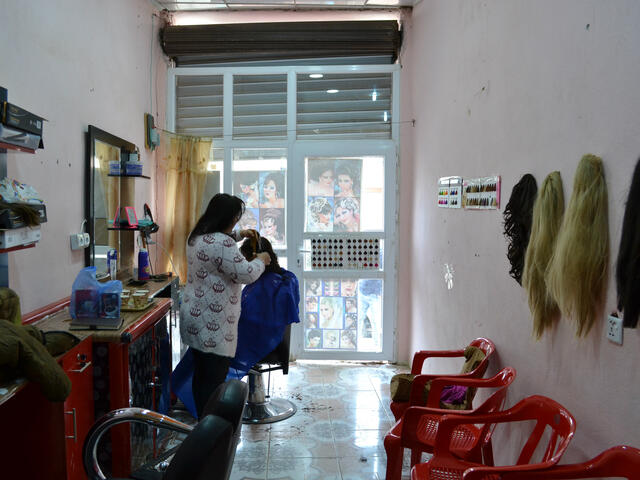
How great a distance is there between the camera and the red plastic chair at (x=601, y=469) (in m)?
1.34

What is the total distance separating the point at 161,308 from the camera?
101 inches

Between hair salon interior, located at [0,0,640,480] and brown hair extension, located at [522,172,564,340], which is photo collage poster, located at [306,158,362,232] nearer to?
hair salon interior, located at [0,0,640,480]

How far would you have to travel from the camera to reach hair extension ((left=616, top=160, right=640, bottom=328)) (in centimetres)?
136

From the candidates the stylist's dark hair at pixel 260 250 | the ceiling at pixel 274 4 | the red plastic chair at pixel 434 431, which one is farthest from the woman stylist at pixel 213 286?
the ceiling at pixel 274 4

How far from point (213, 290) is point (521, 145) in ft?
5.19

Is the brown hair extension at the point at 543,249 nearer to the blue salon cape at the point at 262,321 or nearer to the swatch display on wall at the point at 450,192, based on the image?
the swatch display on wall at the point at 450,192

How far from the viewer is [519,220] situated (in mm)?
2117

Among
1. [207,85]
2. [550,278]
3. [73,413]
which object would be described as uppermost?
[207,85]

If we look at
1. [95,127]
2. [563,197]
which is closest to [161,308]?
[95,127]

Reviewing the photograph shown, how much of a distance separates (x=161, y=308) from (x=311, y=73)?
8.50 ft

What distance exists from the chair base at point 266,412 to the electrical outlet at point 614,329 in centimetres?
230

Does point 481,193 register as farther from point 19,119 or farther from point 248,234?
point 19,119

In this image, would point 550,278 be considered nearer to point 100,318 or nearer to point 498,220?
point 498,220

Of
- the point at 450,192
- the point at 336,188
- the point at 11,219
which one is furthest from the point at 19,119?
the point at 336,188
